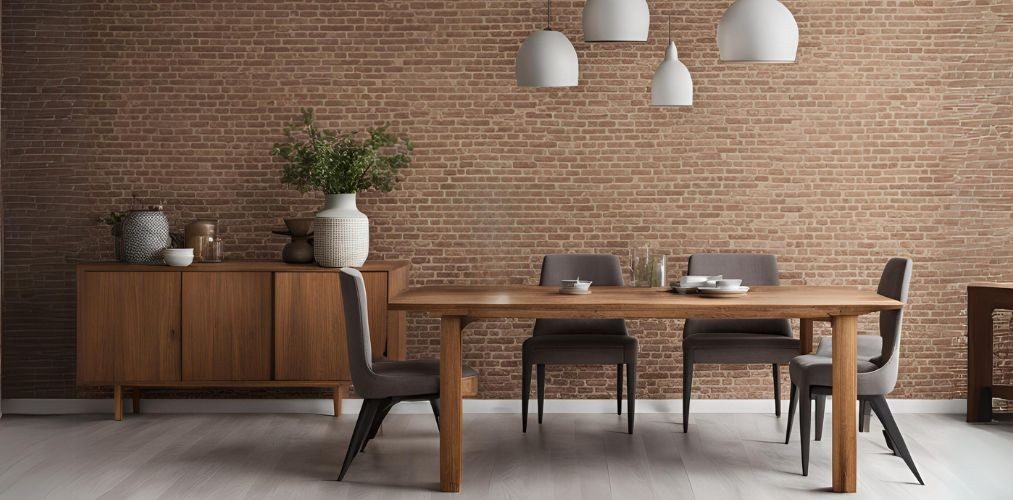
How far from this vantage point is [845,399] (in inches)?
180

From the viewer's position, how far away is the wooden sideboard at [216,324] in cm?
609

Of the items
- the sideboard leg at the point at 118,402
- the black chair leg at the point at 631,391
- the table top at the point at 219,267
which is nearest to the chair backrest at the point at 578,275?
the black chair leg at the point at 631,391

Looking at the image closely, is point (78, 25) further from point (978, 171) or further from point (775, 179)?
point (978, 171)

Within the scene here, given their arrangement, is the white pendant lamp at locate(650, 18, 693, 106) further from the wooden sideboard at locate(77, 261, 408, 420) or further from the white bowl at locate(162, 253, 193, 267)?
the white bowl at locate(162, 253, 193, 267)

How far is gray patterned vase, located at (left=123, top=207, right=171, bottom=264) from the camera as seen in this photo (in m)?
6.26

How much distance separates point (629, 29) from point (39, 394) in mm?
4904

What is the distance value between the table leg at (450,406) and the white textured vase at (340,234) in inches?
64.7

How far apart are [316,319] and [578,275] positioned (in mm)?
1715

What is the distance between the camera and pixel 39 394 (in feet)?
22.0

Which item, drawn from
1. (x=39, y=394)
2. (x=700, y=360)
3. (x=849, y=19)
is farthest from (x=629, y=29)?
(x=39, y=394)

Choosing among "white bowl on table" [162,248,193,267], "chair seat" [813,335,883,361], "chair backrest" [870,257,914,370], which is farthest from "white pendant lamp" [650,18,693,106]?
"white bowl on table" [162,248,193,267]

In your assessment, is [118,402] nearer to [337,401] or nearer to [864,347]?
[337,401]

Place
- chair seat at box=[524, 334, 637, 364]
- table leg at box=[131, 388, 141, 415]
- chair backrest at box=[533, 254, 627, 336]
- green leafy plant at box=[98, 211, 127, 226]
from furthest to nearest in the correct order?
table leg at box=[131, 388, 141, 415] < green leafy plant at box=[98, 211, 127, 226] < chair backrest at box=[533, 254, 627, 336] < chair seat at box=[524, 334, 637, 364]

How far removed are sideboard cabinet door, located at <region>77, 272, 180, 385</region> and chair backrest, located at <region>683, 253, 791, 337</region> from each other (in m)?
3.33
